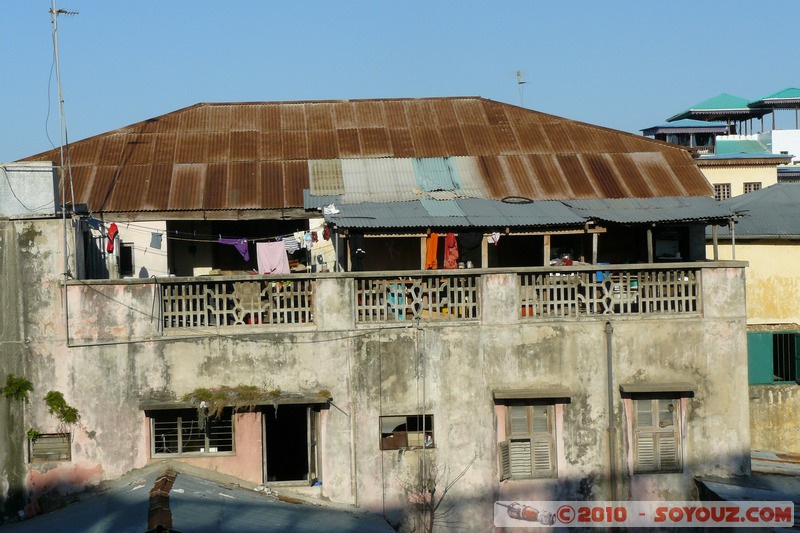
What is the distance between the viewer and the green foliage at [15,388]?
45.6 ft

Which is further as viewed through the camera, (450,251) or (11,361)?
(450,251)

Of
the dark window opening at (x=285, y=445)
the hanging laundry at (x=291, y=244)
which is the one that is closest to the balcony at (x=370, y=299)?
the dark window opening at (x=285, y=445)

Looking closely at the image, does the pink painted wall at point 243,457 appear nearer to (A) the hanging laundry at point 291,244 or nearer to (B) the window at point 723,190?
(A) the hanging laundry at point 291,244

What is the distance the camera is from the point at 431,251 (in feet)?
54.4

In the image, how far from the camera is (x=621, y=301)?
15008 mm

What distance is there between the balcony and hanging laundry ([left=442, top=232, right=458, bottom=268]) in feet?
4.70

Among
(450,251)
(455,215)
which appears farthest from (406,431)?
(455,215)

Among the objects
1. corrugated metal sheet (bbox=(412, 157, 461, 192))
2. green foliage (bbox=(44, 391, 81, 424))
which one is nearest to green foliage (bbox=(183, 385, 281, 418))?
green foliage (bbox=(44, 391, 81, 424))

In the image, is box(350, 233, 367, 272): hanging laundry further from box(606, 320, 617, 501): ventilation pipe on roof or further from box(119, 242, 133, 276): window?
box(606, 320, 617, 501): ventilation pipe on roof

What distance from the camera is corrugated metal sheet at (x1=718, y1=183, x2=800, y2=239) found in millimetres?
24484

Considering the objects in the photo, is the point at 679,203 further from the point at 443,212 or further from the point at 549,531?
the point at 549,531

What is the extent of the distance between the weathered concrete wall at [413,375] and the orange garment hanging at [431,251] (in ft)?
6.34

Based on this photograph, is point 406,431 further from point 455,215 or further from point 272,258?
point 272,258

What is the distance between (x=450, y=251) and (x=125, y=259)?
21.8 ft
